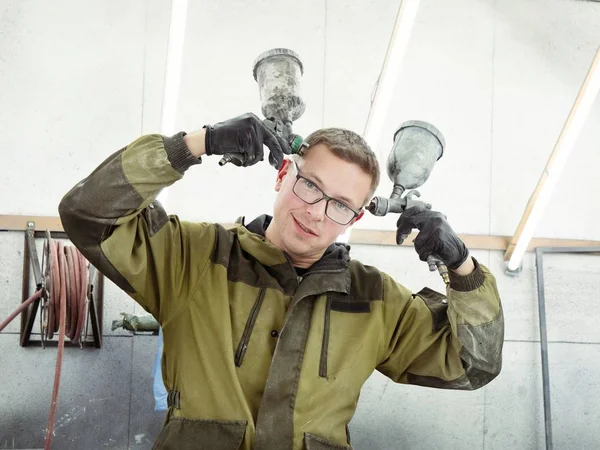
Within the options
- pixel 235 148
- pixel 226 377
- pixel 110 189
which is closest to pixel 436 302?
pixel 226 377

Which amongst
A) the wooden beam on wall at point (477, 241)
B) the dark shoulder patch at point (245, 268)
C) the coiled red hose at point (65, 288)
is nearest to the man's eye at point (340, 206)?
the dark shoulder patch at point (245, 268)

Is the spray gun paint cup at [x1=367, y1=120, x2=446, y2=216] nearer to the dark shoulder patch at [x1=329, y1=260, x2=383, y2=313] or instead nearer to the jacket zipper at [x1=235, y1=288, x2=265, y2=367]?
the dark shoulder patch at [x1=329, y1=260, x2=383, y2=313]

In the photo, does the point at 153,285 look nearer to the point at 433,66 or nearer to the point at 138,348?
Answer: the point at 138,348

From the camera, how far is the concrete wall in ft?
11.3

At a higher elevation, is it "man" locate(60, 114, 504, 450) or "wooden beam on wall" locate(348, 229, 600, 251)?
"wooden beam on wall" locate(348, 229, 600, 251)

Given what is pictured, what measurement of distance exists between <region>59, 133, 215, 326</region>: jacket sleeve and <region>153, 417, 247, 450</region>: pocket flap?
0.28 metres

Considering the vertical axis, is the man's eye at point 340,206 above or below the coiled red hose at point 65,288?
above

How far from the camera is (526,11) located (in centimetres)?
409

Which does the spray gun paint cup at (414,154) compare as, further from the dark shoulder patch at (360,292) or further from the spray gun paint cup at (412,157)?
the dark shoulder patch at (360,292)

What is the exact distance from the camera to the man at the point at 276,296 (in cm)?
170

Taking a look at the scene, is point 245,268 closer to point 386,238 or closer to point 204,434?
point 204,434

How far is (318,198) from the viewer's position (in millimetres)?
1961

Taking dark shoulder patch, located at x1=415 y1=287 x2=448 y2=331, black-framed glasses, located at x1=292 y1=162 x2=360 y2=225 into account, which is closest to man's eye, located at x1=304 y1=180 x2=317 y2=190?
black-framed glasses, located at x1=292 y1=162 x2=360 y2=225

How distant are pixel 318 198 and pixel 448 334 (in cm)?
56
